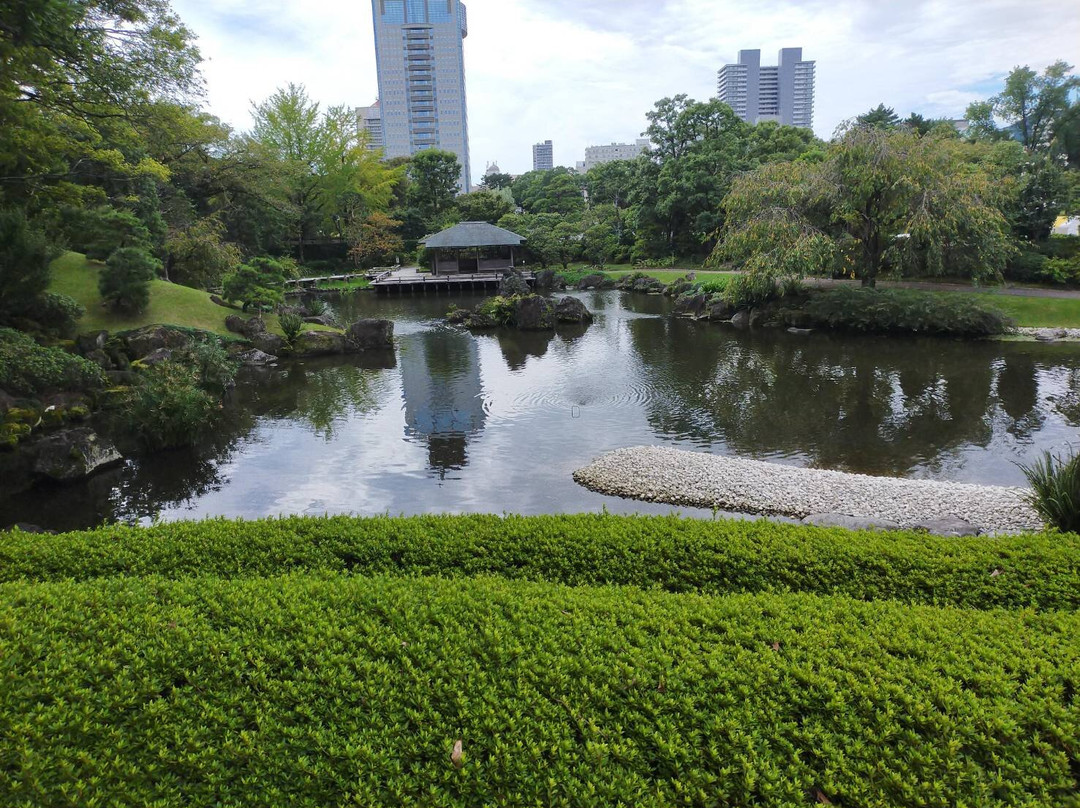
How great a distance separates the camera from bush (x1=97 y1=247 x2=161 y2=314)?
18312 millimetres

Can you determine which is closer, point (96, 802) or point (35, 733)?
point (96, 802)

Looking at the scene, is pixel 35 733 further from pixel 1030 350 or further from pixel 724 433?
pixel 1030 350

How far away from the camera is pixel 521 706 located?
2893 mm

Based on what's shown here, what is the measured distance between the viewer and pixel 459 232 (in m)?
39.7

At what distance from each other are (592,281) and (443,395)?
24953mm

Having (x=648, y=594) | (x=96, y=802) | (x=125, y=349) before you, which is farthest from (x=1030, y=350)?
(x=125, y=349)

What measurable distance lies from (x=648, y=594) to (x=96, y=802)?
9.29ft

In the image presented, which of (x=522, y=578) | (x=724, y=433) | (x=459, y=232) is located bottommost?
(x=724, y=433)

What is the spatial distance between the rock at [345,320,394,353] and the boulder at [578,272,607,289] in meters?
18.9

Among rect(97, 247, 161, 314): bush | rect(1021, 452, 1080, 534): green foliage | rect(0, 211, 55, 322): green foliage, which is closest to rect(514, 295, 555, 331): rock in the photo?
rect(97, 247, 161, 314): bush

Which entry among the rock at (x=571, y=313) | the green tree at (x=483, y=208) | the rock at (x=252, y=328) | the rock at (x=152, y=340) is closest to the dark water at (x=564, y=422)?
the rock at (x=152, y=340)

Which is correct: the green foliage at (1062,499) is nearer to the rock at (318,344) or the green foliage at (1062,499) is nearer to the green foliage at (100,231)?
the rock at (318,344)

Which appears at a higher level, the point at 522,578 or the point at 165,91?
the point at 165,91

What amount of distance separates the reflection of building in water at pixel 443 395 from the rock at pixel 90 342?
7.43 meters
